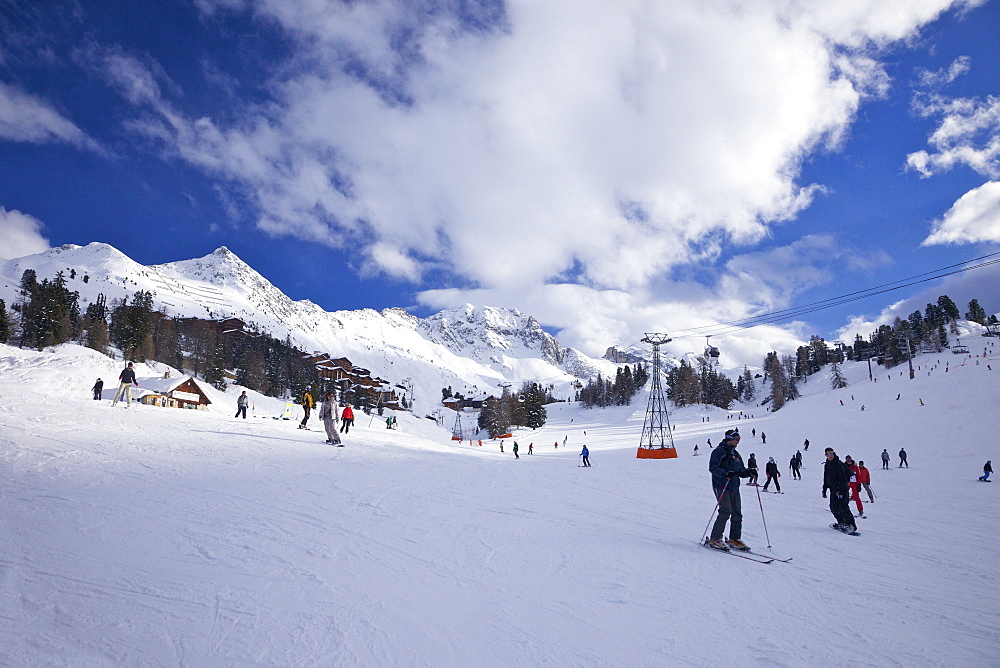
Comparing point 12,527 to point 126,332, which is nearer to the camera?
point 12,527

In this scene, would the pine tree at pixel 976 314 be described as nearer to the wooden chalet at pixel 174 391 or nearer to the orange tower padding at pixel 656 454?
the orange tower padding at pixel 656 454

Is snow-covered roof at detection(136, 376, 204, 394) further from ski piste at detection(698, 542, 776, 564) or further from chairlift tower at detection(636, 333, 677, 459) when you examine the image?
ski piste at detection(698, 542, 776, 564)

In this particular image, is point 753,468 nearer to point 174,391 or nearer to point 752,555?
point 752,555

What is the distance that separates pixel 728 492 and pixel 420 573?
514 centimetres

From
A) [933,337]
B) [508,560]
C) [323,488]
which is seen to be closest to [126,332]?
[323,488]

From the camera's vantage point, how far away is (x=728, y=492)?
7.43 m

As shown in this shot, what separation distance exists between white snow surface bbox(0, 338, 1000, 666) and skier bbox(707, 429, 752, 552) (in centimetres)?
43

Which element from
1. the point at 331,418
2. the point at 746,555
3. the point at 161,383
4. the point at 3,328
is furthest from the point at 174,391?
the point at 746,555

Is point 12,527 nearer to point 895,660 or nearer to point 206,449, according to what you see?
point 206,449

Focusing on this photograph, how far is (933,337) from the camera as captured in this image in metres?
102

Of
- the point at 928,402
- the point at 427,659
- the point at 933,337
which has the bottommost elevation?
the point at 427,659

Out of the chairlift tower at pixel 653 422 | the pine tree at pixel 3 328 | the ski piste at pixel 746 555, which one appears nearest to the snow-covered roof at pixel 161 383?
the pine tree at pixel 3 328

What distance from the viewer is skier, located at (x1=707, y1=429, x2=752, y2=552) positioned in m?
7.28

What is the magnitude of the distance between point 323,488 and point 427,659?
6713 mm
